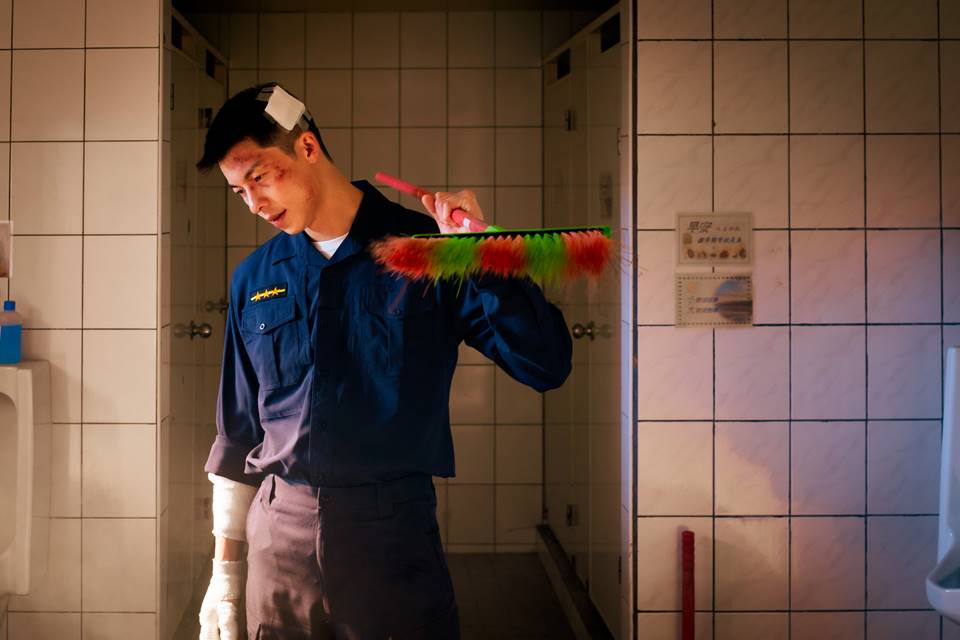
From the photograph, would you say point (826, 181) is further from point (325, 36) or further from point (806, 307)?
point (325, 36)

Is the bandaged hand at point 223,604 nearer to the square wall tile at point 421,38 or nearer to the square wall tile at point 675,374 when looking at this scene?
the square wall tile at point 675,374

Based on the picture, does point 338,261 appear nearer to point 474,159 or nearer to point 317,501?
point 317,501

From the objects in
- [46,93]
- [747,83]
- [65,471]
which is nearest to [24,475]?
[65,471]

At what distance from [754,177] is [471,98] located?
4.91 feet

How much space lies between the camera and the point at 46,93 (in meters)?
2.33

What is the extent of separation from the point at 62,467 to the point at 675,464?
5.03 ft

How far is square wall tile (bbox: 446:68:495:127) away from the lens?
353 centimetres

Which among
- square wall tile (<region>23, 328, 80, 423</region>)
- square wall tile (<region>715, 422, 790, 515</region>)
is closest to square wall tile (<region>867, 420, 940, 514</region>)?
square wall tile (<region>715, 422, 790, 515</region>)

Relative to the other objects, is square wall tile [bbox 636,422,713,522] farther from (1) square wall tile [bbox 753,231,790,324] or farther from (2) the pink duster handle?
(2) the pink duster handle

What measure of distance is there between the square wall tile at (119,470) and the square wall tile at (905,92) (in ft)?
6.46

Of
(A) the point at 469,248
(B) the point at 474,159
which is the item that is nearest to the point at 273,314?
(A) the point at 469,248

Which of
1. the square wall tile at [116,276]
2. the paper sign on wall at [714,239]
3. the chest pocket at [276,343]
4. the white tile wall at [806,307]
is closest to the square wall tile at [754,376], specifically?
the white tile wall at [806,307]

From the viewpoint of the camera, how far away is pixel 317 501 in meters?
1.46

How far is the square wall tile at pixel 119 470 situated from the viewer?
2359 millimetres
